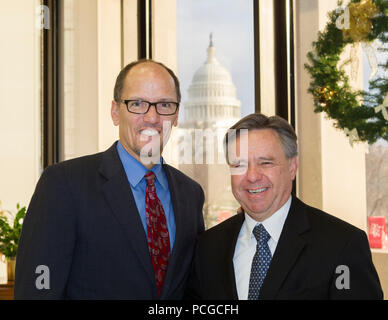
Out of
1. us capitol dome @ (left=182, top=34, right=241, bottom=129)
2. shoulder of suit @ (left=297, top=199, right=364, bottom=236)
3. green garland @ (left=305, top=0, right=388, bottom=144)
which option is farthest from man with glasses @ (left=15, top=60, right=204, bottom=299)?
us capitol dome @ (left=182, top=34, right=241, bottom=129)

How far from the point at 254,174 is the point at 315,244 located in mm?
275

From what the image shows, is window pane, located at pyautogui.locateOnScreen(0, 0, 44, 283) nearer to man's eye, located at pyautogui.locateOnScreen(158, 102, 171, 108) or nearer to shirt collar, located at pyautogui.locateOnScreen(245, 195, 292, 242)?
man's eye, located at pyautogui.locateOnScreen(158, 102, 171, 108)

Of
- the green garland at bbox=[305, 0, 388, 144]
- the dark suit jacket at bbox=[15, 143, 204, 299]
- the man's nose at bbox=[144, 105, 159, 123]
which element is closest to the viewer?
the dark suit jacket at bbox=[15, 143, 204, 299]

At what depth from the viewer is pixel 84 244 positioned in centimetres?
153

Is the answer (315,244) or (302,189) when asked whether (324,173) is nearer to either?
(302,189)

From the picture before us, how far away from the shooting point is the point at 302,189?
3021mm

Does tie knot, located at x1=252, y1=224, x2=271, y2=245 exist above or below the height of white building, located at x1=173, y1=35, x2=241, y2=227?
below

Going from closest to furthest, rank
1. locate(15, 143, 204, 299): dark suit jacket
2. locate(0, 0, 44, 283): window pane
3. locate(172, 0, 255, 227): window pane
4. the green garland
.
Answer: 1. locate(15, 143, 204, 299): dark suit jacket
2. the green garland
3. locate(172, 0, 255, 227): window pane
4. locate(0, 0, 44, 283): window pane

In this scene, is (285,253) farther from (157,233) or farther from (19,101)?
(19,101)

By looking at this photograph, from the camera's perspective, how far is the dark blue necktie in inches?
58.2

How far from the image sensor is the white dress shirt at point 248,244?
1.52 metres

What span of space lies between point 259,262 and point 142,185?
46 cm

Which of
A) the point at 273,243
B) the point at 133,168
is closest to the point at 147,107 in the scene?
the point at 133,168

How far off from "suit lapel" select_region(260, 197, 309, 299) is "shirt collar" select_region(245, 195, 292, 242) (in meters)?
0.03
